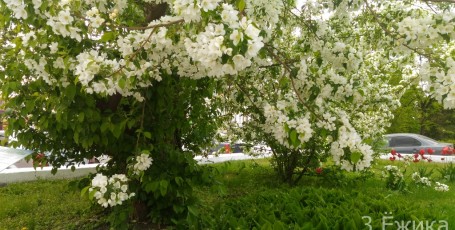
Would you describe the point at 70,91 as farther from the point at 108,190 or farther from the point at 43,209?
the point at 43,209

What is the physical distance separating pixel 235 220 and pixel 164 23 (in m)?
1.54

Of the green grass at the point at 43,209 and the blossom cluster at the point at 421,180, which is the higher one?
the green grass at the point at 43,209

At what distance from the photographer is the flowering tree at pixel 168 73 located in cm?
248

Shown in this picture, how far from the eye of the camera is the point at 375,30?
4406mm

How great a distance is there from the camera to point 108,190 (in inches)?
104

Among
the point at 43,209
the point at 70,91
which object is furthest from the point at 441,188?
the point at 43,209

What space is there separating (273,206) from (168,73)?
1.51 metres

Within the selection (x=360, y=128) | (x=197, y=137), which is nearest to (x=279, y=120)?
(x=197, y=137)

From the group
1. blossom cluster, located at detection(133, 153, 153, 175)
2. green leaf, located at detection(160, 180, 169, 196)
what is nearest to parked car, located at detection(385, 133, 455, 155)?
green leaf, located at detection(160, 180, 169, 196)

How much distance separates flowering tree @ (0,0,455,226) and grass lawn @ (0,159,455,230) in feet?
1.51

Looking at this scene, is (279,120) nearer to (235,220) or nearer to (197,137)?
(235,220)

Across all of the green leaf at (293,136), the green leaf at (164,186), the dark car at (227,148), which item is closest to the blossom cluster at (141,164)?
the green leaf at (164,186)

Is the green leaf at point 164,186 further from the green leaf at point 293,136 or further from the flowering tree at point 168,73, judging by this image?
the green leaf at point 293,136

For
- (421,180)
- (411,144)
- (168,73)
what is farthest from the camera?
(411,144)
